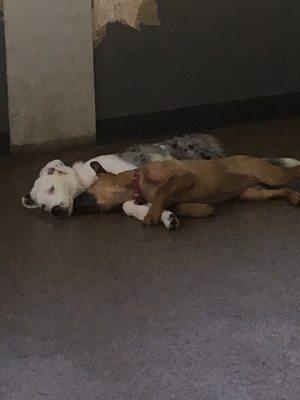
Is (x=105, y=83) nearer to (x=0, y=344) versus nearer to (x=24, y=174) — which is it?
(x=24, y=174)

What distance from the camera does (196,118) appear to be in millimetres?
4066

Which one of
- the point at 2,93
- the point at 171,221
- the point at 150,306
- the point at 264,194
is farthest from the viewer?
the point at 2,93

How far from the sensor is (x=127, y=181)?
303 cm

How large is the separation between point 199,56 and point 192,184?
47.5 inches

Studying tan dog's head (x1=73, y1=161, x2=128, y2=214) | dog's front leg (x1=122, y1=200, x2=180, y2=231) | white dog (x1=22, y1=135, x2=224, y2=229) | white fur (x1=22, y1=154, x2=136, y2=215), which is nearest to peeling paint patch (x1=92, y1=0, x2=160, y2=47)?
white dog (x1=22, y1=135, x2=224, y2=229)

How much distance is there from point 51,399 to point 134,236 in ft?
3.34

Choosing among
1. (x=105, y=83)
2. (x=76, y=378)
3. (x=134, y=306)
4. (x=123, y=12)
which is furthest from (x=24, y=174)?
(x=76, y=378)

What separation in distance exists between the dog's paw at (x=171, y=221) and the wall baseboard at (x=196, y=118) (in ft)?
3.53

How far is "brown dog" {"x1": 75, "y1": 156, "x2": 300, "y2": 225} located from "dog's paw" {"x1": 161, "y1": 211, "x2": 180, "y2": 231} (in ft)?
0.10

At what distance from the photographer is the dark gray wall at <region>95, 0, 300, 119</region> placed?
150 inches

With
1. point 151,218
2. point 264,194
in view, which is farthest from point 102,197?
point 264,194

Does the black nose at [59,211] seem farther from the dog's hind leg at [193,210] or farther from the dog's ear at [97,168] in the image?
the dog's hind leg at [193,210]

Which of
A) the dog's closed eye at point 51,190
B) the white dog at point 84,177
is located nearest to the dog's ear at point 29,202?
the white dog at point 84,177

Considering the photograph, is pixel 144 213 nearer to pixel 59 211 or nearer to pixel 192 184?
pixel 192 184
